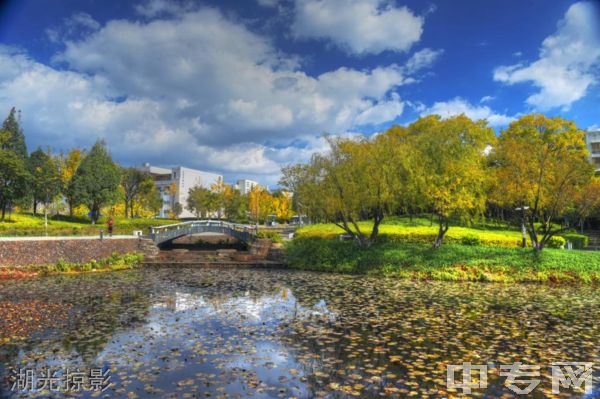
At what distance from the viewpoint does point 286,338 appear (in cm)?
905

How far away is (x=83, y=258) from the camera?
24156 millimetres

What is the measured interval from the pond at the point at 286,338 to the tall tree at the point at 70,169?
3183 cm

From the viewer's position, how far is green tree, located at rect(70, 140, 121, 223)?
145ft

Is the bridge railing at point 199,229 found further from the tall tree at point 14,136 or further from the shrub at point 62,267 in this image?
the tall tree at point 14,136

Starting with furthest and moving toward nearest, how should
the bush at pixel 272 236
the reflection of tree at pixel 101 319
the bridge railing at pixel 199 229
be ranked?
1. the bridge railing at pixel 199 229
2. the bush at pixel 272 236
3. the reflection of tree at pixel 101 319

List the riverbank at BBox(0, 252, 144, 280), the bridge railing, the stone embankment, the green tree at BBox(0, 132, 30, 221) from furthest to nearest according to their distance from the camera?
the green tree at BBox(0, 132, 30, 221) < the bridge railing < the stone embankment < the riverbank at BBox(0, 252, 144, 280)

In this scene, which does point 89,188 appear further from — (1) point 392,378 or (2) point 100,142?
(1) point 392,378

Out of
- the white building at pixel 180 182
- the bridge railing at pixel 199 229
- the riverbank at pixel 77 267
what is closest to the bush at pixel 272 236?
the bridge railing at pixel 199 229

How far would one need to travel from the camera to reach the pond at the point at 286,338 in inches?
248

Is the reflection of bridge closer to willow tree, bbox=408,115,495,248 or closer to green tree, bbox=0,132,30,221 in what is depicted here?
green tree, bbox=0,132,30,221

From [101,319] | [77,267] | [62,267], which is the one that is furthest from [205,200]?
[101,319]

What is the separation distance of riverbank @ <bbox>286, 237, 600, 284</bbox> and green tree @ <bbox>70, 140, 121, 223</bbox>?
31848mm

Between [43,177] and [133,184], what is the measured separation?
18.8 meters

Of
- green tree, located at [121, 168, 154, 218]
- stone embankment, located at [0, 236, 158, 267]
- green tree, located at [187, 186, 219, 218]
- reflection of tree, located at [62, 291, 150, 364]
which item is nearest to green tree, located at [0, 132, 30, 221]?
stone embankment, located at [0, 236, 158, 267]
